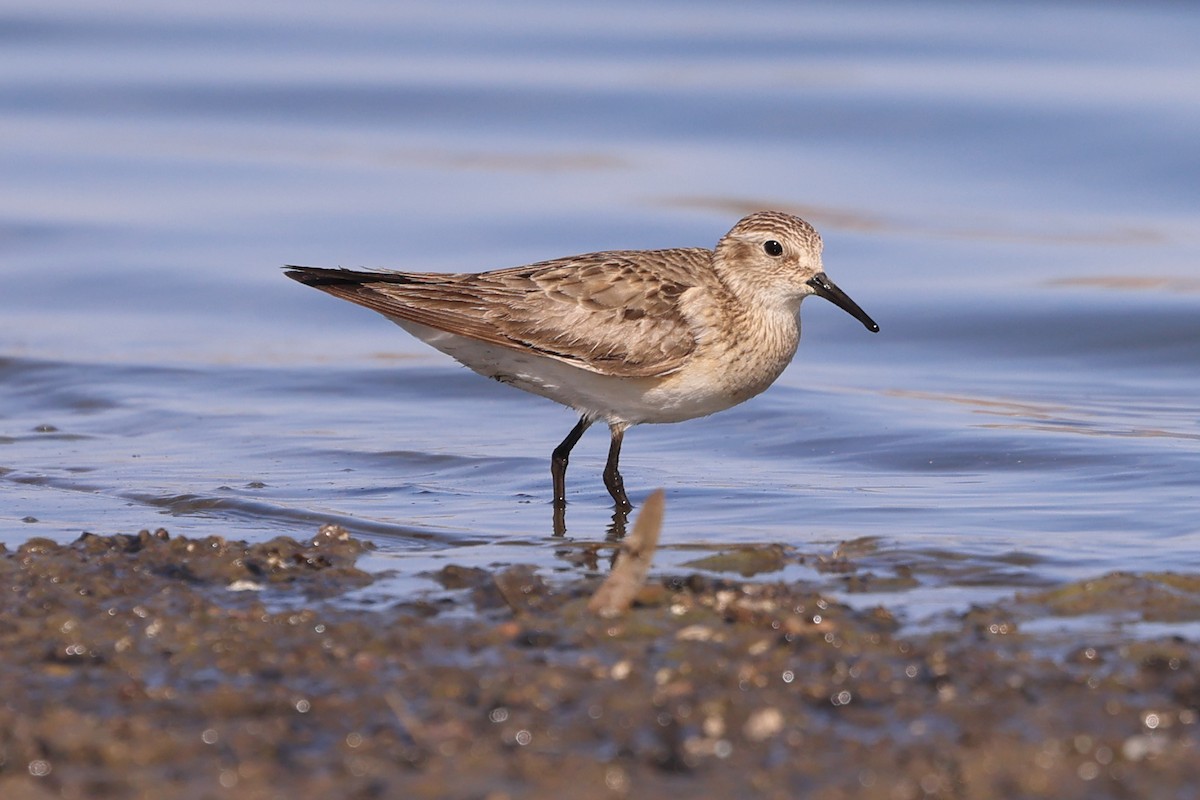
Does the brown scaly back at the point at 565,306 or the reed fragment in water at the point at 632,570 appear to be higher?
the brown scaly back at the point at 565,306

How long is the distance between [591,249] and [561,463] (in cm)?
583

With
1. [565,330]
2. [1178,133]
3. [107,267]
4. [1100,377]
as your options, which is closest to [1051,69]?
[1178,133]

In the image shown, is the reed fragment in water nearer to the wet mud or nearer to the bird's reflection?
the wet mud

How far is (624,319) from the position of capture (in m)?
8.49

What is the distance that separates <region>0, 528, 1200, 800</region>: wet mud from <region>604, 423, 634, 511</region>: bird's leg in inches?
93.5

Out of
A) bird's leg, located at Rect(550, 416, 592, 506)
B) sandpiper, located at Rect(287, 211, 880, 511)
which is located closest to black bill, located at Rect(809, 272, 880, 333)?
sandpiper, located at Rect(287, 211, 880, 511)

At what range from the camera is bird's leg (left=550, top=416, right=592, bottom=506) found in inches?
342

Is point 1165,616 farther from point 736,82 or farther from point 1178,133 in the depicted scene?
point 736,82

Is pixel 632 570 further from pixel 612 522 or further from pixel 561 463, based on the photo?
pixel 561 463

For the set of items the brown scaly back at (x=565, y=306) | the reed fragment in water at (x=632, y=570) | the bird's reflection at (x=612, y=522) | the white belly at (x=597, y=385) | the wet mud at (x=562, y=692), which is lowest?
the wet mud at (x=562, y=692)

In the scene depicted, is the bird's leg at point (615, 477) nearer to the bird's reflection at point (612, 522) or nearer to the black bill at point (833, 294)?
the bird's reflection at point (612, 522)

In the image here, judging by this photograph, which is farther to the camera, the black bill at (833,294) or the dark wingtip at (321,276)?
the black bill at (833,294)

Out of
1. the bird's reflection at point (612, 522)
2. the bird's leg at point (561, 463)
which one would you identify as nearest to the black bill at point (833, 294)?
the bird's leg at point (561, 463)

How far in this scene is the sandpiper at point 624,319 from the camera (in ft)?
27.8
